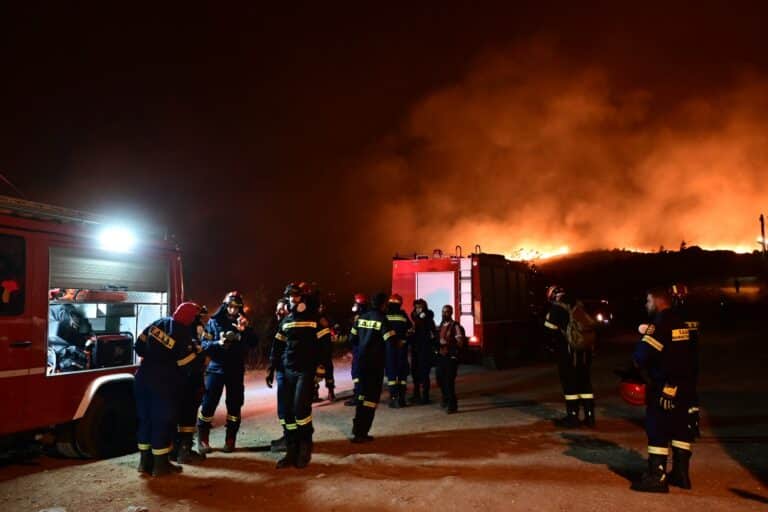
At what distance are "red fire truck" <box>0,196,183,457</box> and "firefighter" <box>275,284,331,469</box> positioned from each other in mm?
1788

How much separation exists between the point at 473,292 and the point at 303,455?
29.3 feet

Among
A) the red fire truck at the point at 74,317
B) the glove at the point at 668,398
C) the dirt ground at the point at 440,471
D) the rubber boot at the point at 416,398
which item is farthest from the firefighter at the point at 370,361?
the glove at the point at 668,398

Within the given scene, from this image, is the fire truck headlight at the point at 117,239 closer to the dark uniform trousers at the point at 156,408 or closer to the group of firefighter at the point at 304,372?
the group of firefighter at the point at 304,372

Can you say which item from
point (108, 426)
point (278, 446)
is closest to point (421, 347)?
point (278, 446)

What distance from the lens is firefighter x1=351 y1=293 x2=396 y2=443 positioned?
21.8 ft

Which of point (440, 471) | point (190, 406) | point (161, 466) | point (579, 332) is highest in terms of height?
point (579, 332)

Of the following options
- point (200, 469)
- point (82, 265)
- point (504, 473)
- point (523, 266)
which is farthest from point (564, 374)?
point (523, 266)

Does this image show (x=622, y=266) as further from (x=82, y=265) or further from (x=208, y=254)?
(x=82, y=265)

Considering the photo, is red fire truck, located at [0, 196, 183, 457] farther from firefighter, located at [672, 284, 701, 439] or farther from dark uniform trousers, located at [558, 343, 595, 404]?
firefighter, located at [672, 284, 701, 439]

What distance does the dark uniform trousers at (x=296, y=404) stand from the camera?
5.66 meters

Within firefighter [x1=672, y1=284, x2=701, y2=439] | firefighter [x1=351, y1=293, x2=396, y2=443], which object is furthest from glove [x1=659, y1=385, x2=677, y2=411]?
firefighter [x1=351, y1=293, x2=396, y2=443]

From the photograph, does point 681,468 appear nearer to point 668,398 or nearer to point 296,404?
point 668,398

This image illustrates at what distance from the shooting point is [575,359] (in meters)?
7.27

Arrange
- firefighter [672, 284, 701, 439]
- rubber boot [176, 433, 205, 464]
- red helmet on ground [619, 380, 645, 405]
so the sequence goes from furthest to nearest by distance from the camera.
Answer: rubber boot [176, 433, 205, 464] < firefighter [672, 284, 701, 439] < red helmet on ground [619, 380, 645, 405]
